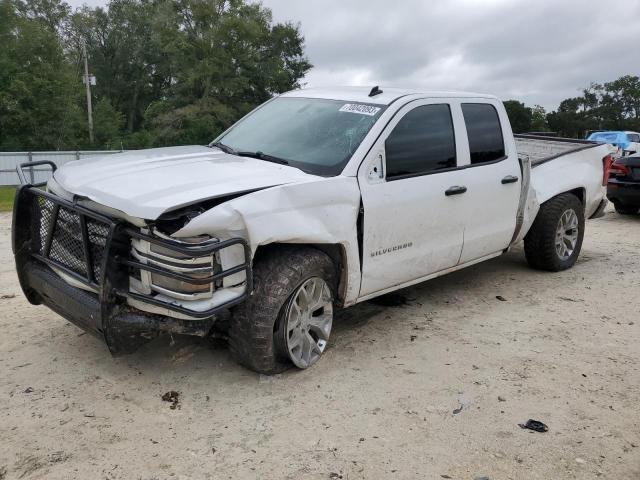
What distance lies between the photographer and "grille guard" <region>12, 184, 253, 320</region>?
330cm

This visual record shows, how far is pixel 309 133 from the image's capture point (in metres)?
4.59

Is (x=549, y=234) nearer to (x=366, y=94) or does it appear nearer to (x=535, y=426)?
(x=366, y=94)

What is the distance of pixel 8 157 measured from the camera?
3056 cm

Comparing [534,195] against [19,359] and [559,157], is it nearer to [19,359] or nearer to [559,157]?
[559,157]

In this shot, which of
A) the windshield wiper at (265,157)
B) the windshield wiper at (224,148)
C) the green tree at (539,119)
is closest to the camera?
the windshield wiper at (265,157)

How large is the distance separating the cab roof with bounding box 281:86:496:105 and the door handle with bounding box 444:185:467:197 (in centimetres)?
77

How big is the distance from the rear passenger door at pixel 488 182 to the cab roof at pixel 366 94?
0.70ft

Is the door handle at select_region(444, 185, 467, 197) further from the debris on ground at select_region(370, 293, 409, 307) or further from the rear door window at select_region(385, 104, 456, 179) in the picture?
the debris on ground at select_region(370, 293, 409, 307)

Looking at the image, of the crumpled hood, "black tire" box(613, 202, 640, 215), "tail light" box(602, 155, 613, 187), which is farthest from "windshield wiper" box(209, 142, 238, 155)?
"black tire" box(613, 202, 640, 215)

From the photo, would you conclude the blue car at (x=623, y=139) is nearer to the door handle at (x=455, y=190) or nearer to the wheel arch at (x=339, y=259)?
the door handle at (x=455, y=190)

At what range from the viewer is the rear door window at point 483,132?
5145 mm

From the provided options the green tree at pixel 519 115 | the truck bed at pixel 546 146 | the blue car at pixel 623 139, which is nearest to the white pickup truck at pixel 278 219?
the truck bed at pixel 546 146

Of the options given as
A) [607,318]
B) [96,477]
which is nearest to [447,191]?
[607,318]

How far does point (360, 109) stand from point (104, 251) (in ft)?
7.32
